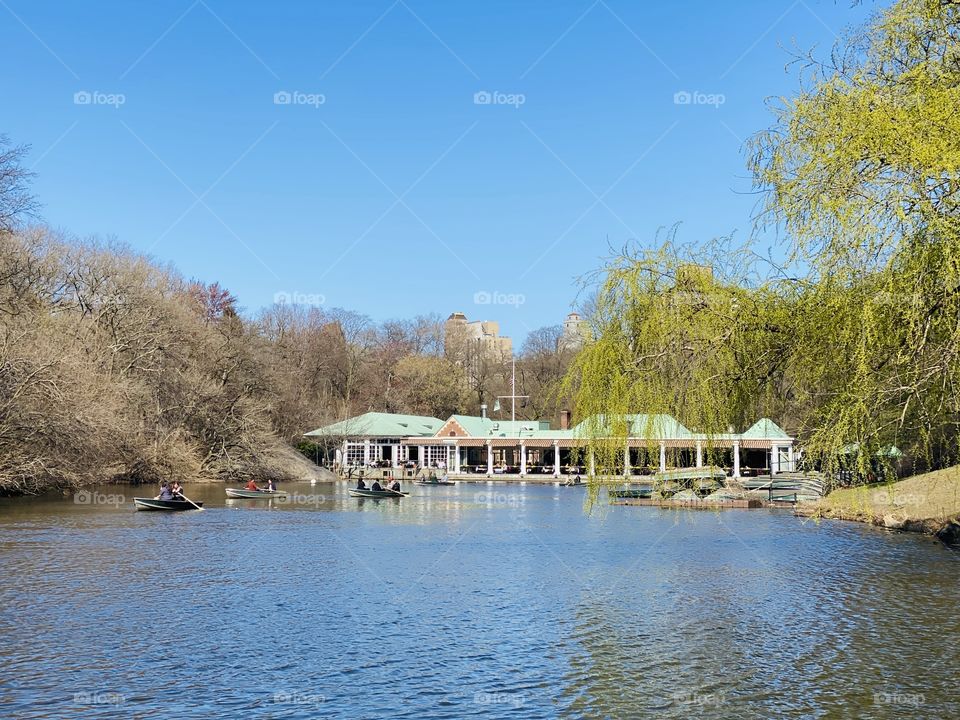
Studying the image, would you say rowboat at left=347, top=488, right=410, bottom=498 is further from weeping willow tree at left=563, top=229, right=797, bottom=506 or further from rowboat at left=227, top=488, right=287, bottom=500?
weeping willow tree at left=563, top=229, right=797, bottom=506

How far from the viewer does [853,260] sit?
11.2 meters

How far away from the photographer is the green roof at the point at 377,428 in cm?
7555

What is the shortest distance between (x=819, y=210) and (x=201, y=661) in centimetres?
1046

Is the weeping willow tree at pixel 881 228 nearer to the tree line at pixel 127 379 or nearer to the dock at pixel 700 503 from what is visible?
the tree line at pixel 127 379

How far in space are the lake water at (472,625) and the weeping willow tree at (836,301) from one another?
3.32 m

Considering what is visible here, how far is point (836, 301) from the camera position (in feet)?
37.6

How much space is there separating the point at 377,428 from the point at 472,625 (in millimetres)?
62681

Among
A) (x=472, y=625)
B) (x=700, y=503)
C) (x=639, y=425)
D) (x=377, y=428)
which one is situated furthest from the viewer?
(x=377, y=428)

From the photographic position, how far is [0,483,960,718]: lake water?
11852mm

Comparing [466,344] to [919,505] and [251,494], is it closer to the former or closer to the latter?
[251,494]

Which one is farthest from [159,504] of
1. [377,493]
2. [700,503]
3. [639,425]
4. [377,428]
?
[377,428]

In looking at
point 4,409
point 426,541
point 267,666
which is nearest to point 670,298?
point 267,666

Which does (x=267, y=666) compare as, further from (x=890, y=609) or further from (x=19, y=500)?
(x=19, y=500)

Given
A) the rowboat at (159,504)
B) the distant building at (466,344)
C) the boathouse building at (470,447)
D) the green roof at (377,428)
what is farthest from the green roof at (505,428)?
the rowboat at (159,504)
